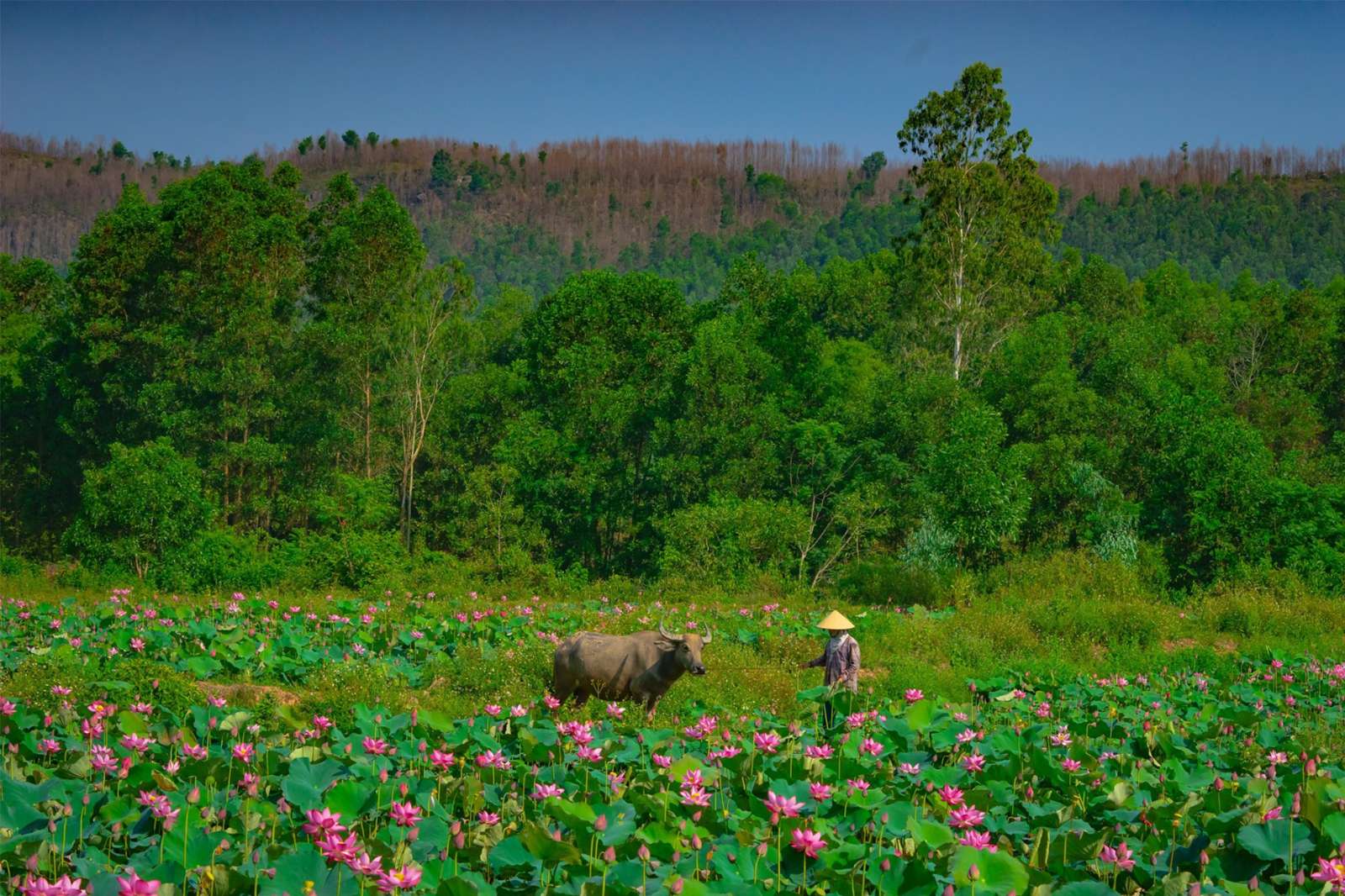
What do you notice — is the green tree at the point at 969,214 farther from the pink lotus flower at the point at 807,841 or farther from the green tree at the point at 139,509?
the pink lotus flower at the point at 807,841

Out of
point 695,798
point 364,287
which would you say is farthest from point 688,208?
point 695,798

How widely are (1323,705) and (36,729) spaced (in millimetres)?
11949

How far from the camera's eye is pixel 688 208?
106812 mm

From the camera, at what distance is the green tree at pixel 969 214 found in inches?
1206

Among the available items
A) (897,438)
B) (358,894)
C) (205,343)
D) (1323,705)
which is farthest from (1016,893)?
(205,343)

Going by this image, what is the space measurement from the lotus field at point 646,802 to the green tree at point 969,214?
71.9 feet

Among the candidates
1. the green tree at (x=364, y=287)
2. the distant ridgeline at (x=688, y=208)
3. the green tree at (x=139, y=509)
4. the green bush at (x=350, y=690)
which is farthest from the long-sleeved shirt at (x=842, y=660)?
the distant ridgeline at (x=688, y=208)

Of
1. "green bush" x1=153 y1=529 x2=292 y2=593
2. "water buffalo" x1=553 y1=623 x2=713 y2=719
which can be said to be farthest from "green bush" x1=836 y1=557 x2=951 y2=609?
"green bush" x1=153 y1=529 x2=292 y2=593

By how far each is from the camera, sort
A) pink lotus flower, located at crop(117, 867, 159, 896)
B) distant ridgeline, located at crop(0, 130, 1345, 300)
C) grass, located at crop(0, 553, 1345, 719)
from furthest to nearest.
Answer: distant ridgeline, located at crop(0, 130, 1345, 300) → grass, located at crop(0, 553, 1345, 719) → pink lotus flower, located at crop(117, 867, 159, 896)

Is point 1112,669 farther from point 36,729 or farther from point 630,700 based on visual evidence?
point 36,729

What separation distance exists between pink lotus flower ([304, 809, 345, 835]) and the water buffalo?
18.2 feet

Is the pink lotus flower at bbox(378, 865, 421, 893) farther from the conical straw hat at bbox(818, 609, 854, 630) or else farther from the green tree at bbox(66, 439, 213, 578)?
the green tree at bbox(66, 439, 213, 578)

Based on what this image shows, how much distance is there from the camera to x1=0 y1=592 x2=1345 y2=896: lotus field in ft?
17.2

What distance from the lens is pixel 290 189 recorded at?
34.9m
